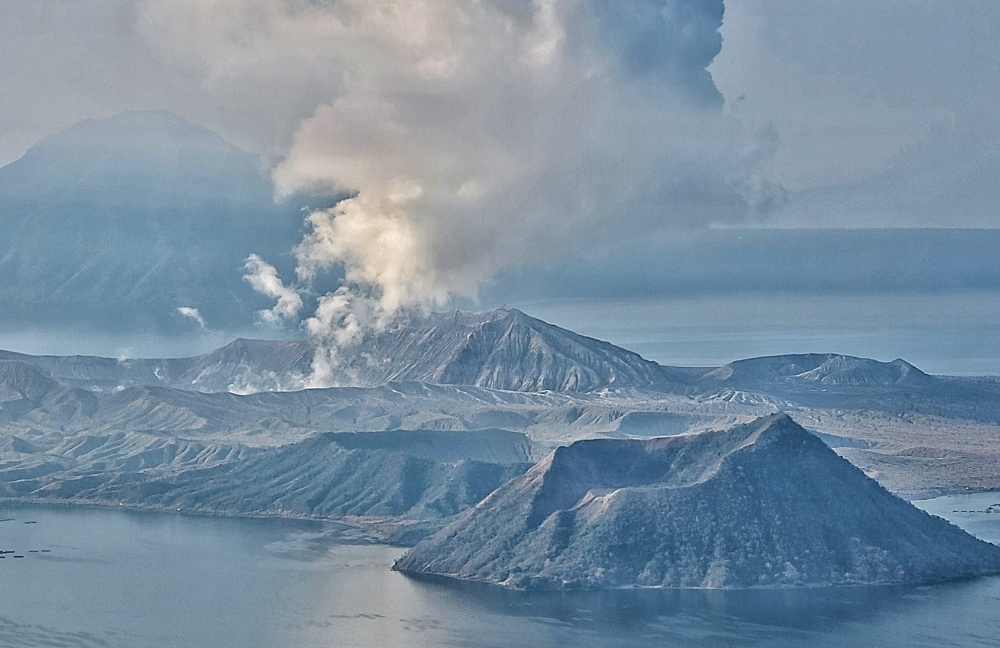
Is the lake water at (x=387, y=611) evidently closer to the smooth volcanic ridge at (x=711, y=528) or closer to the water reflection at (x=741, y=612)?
the water reflection at (x=741, y=612)

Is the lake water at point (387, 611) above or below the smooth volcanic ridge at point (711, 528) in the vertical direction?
below

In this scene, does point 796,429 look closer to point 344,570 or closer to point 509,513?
point 509,513

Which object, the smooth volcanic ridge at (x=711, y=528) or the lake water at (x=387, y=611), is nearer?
the lake water at (x=387, y=611)

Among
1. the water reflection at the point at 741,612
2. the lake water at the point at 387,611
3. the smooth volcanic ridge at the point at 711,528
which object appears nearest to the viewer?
the water reflection at the point at 741,612

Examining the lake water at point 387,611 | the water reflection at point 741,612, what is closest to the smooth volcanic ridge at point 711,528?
the water reflection at point 741,612

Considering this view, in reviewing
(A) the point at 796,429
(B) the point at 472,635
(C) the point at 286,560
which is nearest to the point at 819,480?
(A) the point at 796,429

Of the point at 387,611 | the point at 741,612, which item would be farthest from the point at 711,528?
the point at 387,611

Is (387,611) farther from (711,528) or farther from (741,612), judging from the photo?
(711,528)
